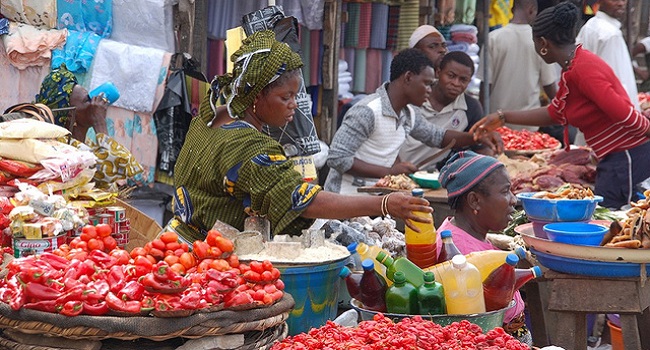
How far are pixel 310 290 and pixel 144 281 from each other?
787mm

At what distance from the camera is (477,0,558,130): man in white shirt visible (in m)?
9.49

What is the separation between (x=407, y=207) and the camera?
3.09 metres

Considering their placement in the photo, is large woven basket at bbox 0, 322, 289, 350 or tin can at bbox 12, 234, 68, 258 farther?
tin can at bbox 12, 234, 68, 258

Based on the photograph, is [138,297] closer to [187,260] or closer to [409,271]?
[187,260]

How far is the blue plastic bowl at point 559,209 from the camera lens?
4156 millimetres

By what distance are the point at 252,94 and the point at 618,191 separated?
3294 mm

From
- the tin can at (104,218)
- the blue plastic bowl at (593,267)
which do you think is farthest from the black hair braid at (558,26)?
the tin can at (104,218)

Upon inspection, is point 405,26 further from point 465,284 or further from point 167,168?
point 465,284

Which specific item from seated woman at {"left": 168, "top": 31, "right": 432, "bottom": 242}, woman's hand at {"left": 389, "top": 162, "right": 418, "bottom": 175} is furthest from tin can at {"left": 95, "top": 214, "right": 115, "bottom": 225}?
woman's hand at {"left": 389, "top": 162, "right": 418, "bottom": 175}

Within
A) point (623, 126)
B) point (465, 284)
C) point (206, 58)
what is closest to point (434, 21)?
point (206, 58)

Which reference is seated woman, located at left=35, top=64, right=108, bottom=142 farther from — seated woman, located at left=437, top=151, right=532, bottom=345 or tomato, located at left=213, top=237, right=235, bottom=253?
tomato, located at left=213, top=237, right=235, bottom=253

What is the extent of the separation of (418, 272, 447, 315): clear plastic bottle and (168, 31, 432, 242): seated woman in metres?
0.40

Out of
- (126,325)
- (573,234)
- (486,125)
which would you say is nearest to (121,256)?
(126,325)

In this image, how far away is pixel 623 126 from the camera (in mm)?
5590
